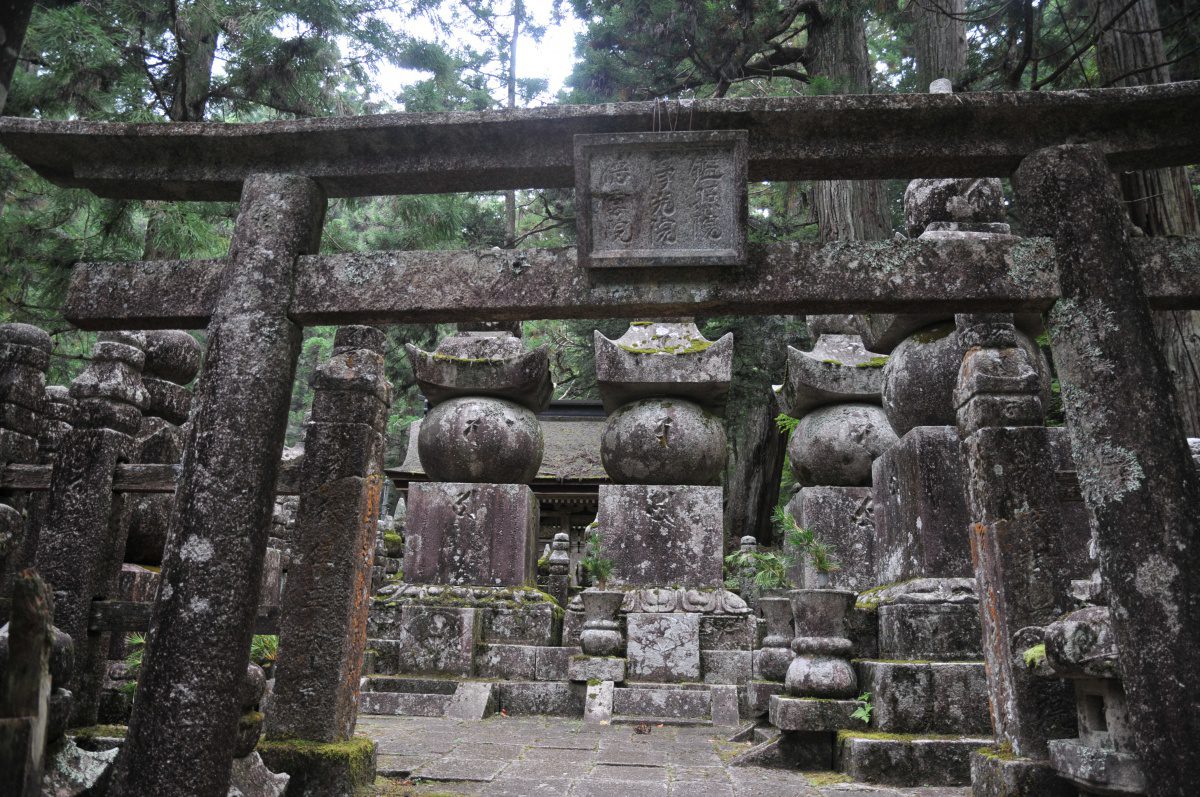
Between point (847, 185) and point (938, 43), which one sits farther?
point (847, 185)

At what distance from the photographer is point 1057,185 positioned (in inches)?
134

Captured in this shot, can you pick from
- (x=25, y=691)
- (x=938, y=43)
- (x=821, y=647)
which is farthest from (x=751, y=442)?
(x=25, y=691)

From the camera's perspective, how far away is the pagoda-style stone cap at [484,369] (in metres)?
7.94

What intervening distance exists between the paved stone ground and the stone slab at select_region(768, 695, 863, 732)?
0.26 metres

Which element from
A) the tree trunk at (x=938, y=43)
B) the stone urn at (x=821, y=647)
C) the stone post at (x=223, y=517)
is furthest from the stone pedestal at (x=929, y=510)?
the tree trunk at (x=938, y=43)

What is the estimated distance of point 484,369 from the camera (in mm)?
7969

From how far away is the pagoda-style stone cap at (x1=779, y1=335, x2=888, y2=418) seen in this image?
684cm

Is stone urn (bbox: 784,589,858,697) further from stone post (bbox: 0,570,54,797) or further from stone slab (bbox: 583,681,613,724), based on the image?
stone post (bbox: 0,570,54,797)

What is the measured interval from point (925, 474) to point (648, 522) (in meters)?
3.01

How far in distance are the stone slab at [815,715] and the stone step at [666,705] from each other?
1.89 metres

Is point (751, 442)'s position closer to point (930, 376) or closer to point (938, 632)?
point (930, 376)

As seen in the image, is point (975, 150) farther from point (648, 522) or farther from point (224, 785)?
point (648, 522)

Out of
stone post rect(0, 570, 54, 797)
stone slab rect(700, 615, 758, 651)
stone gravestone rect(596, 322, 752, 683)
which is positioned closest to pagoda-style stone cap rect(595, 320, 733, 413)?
stone gravestone rect(596, 322, 752, 683)

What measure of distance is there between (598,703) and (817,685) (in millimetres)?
2339
